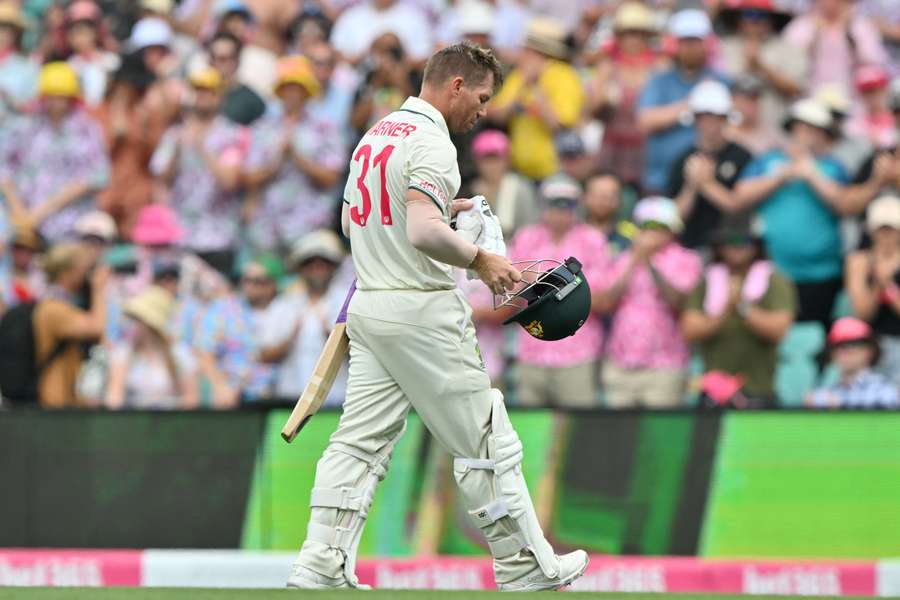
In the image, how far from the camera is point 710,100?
37.4 ft

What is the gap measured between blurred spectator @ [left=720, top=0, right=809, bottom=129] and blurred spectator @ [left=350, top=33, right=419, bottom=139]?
2.49m

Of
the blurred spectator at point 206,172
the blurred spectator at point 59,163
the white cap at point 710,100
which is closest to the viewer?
the white cap at point 710,100

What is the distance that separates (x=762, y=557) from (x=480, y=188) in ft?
12.7

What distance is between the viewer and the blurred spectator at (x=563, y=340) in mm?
10758

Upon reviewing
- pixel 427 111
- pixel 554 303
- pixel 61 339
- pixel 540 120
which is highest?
pixel 427 111

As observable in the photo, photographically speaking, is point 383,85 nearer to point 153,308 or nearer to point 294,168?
point 294,168

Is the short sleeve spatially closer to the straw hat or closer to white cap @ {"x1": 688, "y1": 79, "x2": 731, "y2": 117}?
the straw hat

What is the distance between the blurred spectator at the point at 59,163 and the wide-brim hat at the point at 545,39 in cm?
361

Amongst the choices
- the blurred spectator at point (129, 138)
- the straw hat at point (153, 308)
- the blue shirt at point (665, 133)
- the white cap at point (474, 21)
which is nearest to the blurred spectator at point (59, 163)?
the blurred spectator at point (129, 138)

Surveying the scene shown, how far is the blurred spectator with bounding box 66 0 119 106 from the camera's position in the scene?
13617mm

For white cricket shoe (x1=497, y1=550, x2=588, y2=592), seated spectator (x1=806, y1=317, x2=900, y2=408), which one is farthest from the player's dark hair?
seated spectator (x1=806, y1=317, x2=900, y2=408)

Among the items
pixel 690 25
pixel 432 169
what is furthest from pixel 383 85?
pixel 432 169

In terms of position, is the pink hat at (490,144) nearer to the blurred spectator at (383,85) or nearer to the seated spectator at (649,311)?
the blurred spectator at (383,85)

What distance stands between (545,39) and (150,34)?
3.59m
